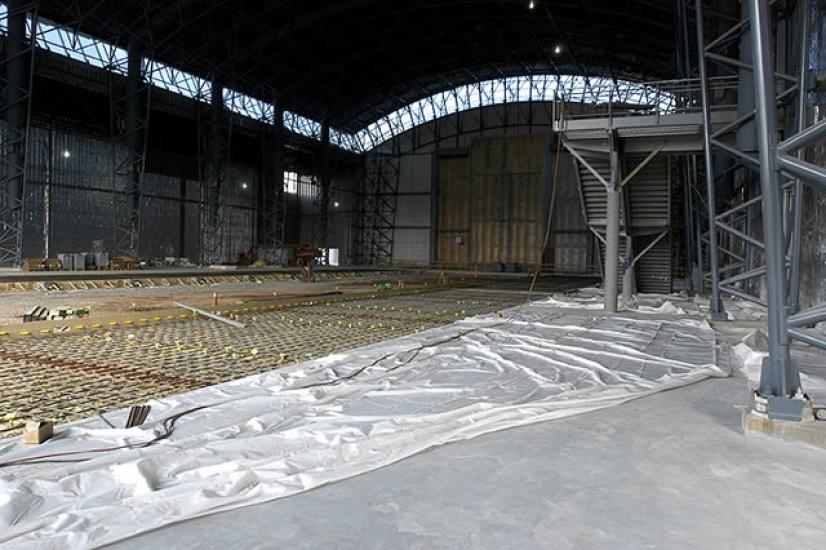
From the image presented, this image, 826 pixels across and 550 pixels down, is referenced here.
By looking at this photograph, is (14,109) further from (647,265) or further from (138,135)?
(647,265)

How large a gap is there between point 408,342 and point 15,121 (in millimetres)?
23869

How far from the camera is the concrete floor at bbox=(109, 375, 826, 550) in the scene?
240 cm

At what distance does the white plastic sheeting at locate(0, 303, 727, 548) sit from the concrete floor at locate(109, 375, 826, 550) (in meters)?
0.21

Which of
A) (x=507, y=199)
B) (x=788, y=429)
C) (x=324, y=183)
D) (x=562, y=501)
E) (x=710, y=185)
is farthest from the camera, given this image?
(x=324, y=183)

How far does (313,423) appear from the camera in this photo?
4012mm

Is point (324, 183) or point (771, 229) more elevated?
point (324, 183)

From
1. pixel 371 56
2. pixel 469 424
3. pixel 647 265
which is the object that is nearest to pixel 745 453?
pixel 469 424

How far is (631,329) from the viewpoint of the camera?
9609 mm

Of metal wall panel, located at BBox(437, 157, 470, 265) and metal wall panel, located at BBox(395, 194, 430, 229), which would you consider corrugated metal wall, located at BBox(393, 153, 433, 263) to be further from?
metal wall panel, located at BBox(437, 157, 470, 265)

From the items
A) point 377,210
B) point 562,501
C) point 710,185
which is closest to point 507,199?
point 377,210

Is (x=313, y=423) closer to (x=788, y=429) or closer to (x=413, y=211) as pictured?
(x=788, y=429)

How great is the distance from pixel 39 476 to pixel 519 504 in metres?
2.59

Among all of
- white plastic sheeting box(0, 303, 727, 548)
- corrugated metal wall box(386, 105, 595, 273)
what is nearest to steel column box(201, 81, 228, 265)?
corrugated metal wall box(386, 105, 595, 273)

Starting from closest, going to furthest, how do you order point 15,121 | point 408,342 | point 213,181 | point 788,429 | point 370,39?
point 788,429, point 408,342, point 15,121, point 213,181, point 370,39
